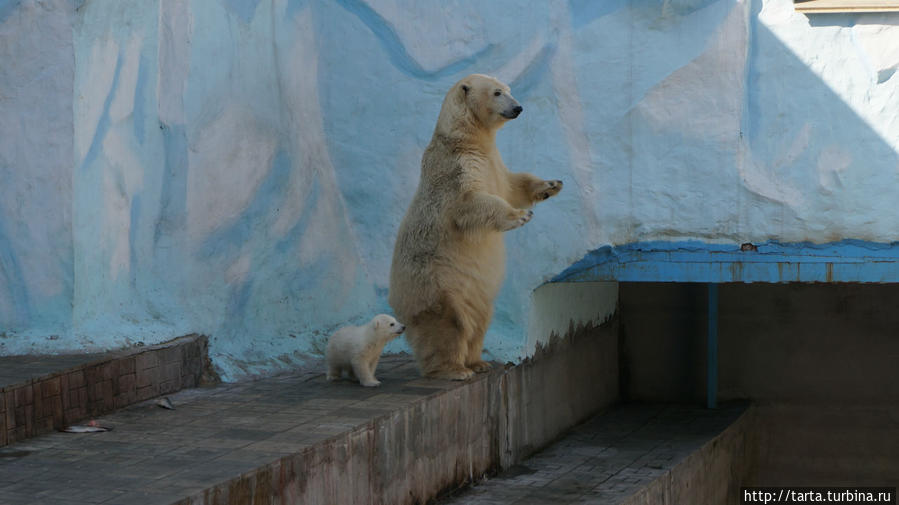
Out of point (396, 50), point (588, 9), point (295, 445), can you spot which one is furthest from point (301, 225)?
point (295, 445)

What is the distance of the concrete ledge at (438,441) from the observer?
4039 millimetres

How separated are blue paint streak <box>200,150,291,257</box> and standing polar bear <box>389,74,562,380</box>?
1.25 metres

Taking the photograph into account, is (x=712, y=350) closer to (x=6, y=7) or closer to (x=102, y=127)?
(x=102, y=127)

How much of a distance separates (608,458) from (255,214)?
310cm

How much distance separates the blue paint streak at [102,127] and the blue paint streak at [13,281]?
1.92ft

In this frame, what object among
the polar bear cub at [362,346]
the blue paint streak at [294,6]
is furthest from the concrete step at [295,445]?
the blue paint streak at [294,6]

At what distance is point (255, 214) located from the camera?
21.2ft

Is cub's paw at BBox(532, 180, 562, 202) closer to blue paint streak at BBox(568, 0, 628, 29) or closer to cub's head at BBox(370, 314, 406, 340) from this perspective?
cub's head at BBox(370, 314, 406, 340)

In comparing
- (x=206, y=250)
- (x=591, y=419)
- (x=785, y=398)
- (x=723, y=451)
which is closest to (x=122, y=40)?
(x=206, y=250)

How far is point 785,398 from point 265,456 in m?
6.71

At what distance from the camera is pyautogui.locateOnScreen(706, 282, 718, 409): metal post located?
9.36m

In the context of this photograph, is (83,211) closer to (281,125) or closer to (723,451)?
(281,125)

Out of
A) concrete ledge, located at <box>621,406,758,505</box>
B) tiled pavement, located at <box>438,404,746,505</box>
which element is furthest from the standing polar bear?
concrete ledge, located at <box>621,406,758,505</box>

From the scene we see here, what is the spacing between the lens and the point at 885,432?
920 centimetres
